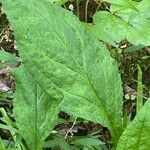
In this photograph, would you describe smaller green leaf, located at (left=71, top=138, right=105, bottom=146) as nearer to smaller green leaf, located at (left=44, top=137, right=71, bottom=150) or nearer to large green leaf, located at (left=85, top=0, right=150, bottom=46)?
smaller green leaf, located at (left=44, top=137, right=71, bottom=150)

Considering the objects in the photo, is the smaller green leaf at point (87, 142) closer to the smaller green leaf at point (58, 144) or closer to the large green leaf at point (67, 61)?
the smaller green leaf at point (58, 144)

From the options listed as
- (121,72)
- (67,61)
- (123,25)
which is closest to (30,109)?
(67,61)

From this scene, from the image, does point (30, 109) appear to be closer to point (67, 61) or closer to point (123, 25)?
point (67, 61)

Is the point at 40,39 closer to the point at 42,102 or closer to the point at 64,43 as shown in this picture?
the point at 64,43

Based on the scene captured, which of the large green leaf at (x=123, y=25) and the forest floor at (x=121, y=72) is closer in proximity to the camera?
the large green leaf at (x=123, y=25)

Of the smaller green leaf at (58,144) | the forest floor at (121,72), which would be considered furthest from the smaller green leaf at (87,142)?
the forest floor at (121,72)

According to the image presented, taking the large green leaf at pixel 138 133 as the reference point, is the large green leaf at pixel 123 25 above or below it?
above
